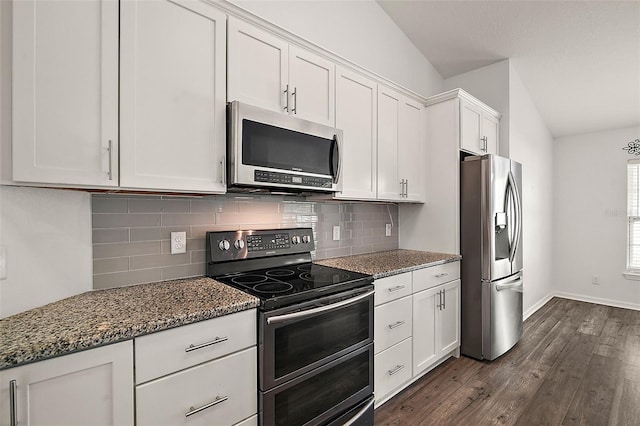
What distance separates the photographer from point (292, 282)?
1.77 metres

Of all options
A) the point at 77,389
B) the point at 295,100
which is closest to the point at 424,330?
the point at 295,100

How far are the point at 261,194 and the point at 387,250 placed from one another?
1.58m

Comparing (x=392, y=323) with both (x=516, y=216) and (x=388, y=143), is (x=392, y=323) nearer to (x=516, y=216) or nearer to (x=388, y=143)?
(x=388, y=143)

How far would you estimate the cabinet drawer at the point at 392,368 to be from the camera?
6.81 ft

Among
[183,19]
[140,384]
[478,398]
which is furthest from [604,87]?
[140,384]

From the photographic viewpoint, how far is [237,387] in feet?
4.48

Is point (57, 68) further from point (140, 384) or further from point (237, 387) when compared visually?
point (237, 387)

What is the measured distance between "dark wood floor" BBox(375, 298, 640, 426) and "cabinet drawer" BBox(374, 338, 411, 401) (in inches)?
5.3

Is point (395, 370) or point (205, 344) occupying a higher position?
point (205, 344)

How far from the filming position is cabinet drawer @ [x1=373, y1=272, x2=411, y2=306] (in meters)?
2.06

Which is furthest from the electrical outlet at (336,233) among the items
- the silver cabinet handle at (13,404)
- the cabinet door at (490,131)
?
the silver cabinet handle at (13,404)

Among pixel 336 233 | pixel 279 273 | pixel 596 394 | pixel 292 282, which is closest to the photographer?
pixel 292 282

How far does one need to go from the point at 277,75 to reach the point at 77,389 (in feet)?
5.72

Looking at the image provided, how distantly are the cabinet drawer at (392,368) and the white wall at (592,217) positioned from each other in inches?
163
